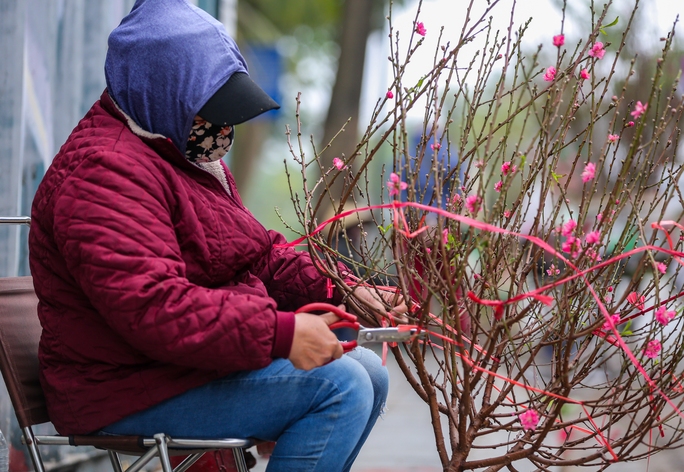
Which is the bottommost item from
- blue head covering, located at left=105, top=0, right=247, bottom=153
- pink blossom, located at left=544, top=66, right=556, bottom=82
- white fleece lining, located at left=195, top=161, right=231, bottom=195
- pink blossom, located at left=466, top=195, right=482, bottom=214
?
white fleece lining, located at left=195, top=161, right=231, bottom=195

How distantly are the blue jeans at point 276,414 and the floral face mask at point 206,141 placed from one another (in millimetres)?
582

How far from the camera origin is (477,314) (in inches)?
74.1

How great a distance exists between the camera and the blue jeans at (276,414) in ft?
5.95

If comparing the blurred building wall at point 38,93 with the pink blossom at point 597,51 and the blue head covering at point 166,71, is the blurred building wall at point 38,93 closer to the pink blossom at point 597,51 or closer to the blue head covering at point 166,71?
the blue head covering at point 166,71

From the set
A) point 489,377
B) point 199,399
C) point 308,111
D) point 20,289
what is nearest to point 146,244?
point 199,399

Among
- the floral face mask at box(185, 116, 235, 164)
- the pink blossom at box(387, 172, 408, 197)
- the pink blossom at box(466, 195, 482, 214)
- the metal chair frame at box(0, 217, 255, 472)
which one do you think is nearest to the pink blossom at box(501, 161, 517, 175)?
the pink blossom at box(466, 195, 482, 214)

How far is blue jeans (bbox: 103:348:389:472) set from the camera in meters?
1.81

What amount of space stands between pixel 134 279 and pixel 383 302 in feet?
2.26

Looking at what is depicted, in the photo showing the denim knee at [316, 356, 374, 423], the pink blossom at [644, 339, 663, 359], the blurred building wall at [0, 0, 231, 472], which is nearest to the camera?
the denim knee at [316, 356, 374, 423]

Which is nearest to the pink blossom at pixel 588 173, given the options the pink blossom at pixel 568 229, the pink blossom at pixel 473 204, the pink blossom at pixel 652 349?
the pink blossom at pixel 568 229

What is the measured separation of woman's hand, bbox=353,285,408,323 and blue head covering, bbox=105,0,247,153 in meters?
0.61

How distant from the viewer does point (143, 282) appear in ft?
5.30

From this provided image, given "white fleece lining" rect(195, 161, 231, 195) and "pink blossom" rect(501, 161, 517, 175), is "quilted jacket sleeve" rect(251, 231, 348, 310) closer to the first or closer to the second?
"white fleece lining" rect(195, 161, 231, 195)

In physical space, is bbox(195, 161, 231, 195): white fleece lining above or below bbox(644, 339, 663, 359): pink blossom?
above
